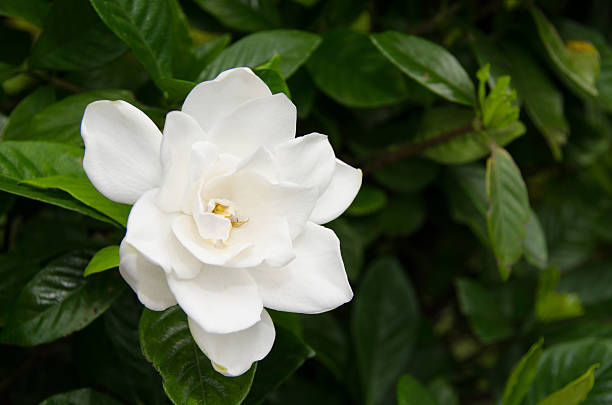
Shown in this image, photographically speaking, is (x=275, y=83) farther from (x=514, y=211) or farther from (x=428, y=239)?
(x=428, y=239)

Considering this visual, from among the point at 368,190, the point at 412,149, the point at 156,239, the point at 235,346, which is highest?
the point at 156,239

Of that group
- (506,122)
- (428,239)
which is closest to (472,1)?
Result: (506,122)

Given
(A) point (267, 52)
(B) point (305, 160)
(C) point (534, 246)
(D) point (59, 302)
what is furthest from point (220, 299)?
(C) point (534, 246)

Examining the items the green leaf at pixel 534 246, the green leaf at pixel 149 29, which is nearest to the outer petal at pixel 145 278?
the green leaf at pixel 149 29

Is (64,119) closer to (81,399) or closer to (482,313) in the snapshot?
(81,399)

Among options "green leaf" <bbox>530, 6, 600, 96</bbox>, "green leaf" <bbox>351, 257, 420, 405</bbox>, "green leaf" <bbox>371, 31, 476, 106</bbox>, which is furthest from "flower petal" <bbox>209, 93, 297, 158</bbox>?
"green leaf" <bbox>351, 257, 420, 405</bbox>
